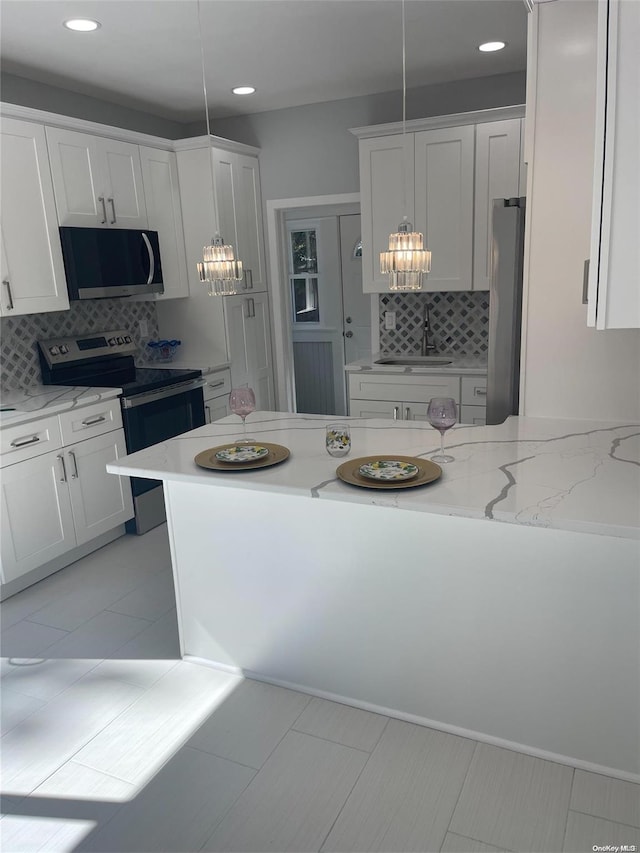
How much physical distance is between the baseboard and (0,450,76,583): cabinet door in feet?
3.81

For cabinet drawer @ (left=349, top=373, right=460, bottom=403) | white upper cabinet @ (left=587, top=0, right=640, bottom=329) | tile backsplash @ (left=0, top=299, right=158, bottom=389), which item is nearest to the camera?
white upper cabinet @ (left=587, top=0, right=640, bottom=329)

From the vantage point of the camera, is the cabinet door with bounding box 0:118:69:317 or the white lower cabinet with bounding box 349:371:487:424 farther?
the white lower cabinet with bounding box 349:371:487:424

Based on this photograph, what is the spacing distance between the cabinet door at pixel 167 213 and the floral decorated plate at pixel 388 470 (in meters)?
2.91

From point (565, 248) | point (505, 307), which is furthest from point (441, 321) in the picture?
point (565, 248)

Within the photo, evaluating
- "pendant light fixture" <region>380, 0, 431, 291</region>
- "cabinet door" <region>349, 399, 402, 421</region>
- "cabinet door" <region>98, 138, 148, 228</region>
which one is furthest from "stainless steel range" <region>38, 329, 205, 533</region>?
"pendant light fixture" <region>380, 0, 431, 291</region>

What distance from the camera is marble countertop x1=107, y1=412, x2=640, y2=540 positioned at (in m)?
1.70

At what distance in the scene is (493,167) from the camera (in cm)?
402

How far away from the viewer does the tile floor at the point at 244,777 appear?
1.75 m

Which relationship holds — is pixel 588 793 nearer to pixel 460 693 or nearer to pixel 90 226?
pixel 460 693

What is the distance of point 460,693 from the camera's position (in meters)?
2.06

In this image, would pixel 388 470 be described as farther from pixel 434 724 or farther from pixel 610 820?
pixel 610 820

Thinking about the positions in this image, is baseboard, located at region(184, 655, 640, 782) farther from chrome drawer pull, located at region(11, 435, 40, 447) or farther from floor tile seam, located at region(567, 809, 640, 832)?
chrome drawer pull, located at region(11, 435, 40, 447)

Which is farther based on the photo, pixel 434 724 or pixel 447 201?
pixel 447 201

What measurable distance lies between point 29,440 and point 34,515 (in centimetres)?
39
